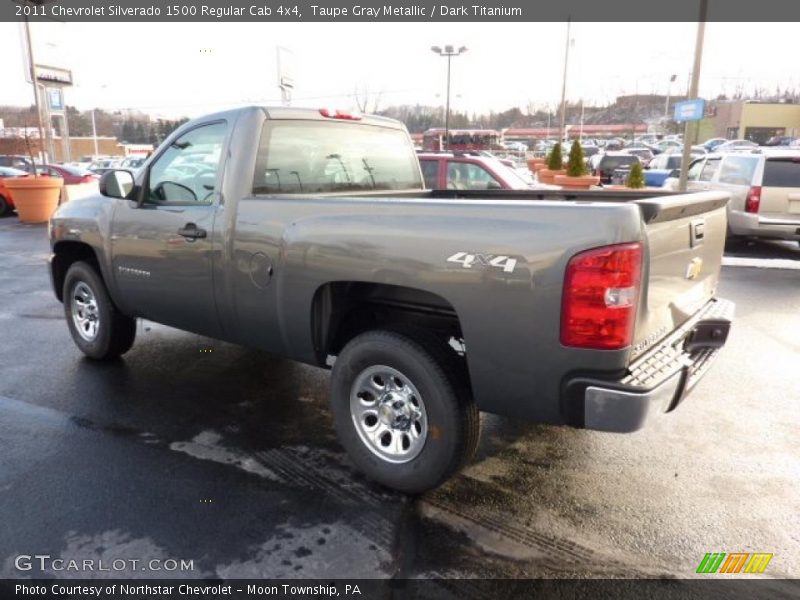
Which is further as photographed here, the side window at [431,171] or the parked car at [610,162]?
the parked car at [610,162]

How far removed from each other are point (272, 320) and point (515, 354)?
5.23ft

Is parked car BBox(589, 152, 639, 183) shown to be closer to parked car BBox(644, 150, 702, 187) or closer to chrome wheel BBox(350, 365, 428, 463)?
parked car BBox(644, 150, 702, 187)

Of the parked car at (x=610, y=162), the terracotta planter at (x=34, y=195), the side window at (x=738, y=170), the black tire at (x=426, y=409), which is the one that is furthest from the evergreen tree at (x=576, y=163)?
the black tire at (x=426, y=409)

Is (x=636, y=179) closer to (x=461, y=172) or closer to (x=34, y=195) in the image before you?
(x=461, y=172)

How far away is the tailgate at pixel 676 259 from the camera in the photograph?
8.72 ft

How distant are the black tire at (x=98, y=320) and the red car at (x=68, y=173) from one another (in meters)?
15.9

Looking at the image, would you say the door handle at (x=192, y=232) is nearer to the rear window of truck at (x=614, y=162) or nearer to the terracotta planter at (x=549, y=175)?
the terracotta planter at (x=549, y=175)

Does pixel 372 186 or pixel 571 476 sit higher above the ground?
pixel 372 186

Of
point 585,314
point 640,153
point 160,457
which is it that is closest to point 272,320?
point 160,457

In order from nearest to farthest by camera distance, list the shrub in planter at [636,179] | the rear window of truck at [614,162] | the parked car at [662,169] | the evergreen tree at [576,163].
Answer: the shrub in planter at [636,179]
the evergreen tree at [576,163]
the parked car at [662,169]
the rear window of truck at [614,162]

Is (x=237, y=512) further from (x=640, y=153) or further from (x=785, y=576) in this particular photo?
(x=640, y=153)

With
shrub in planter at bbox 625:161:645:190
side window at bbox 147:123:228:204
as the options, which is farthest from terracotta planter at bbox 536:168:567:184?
side window at bbox 147:123:228:204

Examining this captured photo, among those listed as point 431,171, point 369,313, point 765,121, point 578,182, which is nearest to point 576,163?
point 578,182

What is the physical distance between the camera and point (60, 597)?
8.18ft
